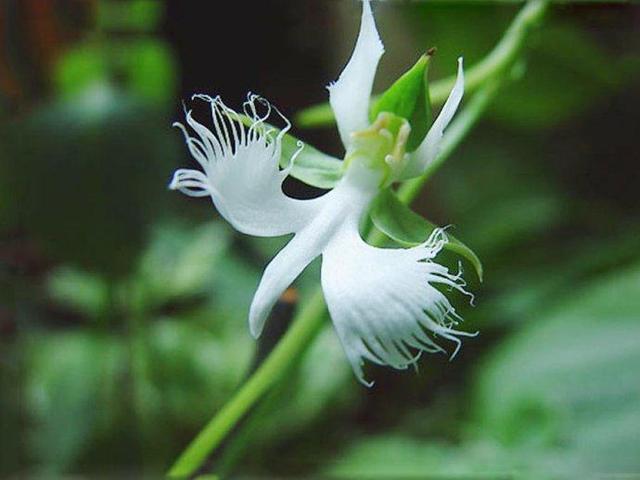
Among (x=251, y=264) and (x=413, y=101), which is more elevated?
(x=413, y=101)

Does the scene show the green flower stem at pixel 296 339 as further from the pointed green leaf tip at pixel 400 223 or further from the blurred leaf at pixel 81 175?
the blurred leaf at pixel 81 175

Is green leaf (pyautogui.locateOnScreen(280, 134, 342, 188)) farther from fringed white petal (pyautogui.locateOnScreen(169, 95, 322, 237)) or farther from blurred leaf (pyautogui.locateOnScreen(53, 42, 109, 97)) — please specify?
blurred leaf (pyautogui.locateOnScreen(53, 42, 109, 97))

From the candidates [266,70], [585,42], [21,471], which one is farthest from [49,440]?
[585,42]

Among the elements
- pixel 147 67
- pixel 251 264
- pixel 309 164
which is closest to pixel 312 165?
pixel 309 164

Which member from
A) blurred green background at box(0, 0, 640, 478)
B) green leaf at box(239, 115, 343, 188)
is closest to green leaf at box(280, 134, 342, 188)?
green leaf at box(239, 115, 343, 188)

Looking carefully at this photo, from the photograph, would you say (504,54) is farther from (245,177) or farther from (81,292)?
(81,292)

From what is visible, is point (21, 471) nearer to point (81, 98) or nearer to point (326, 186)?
point (81, 98)

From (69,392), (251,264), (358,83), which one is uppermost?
(358,83)
